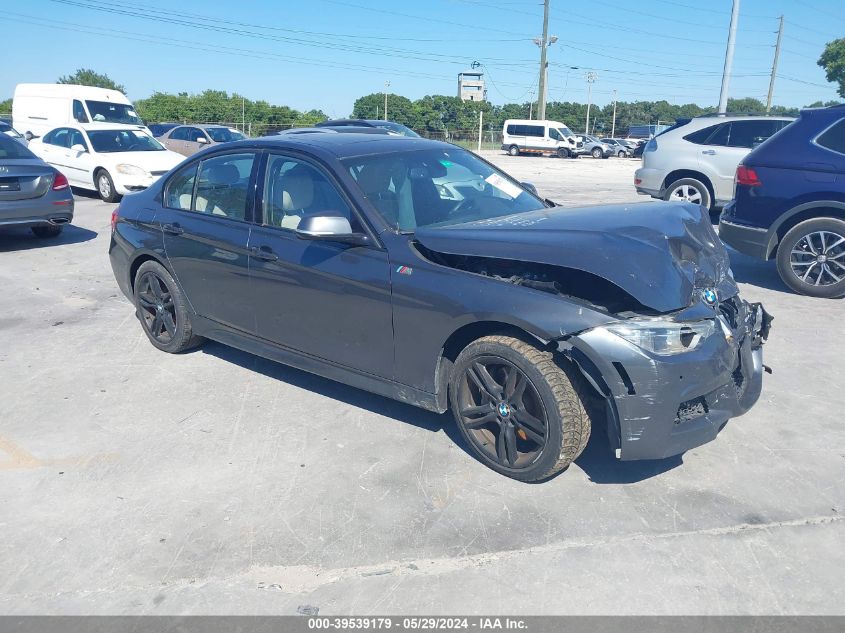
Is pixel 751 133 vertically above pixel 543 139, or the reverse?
pixel 751 133

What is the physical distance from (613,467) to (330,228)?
78.8 inches

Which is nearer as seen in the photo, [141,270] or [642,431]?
[642,431]

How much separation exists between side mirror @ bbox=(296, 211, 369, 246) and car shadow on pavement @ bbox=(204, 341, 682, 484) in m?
1.20

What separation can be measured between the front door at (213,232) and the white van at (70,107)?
14252 mm

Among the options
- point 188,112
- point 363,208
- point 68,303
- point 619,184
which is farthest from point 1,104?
point 363,208

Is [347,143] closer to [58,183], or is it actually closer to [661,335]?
[661,335]

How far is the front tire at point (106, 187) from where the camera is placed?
13.9 meters

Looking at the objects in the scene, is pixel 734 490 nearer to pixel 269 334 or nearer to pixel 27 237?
pixel 269 334

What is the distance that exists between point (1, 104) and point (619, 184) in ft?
202

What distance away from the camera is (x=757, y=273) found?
27.2 feet

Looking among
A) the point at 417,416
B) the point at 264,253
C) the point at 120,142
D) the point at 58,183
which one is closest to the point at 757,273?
the point at 417,416

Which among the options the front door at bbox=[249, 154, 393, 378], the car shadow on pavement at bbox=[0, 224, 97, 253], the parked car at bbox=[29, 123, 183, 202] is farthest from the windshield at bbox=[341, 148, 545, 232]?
the parked car at bbox=[29, 123, 183, 202]

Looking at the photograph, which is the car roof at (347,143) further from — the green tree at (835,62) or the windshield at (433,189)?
the green tree at (835,62)

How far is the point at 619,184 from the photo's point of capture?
20.7 meters
